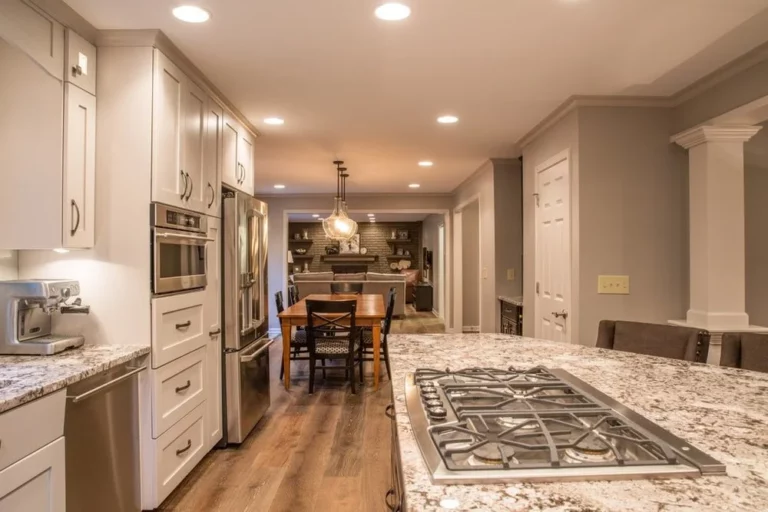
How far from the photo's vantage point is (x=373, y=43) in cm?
235

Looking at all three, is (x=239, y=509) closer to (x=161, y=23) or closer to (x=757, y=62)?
(x=161, y=23)

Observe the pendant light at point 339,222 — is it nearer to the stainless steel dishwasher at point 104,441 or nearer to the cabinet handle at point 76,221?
the cabinet handle at point 76,221

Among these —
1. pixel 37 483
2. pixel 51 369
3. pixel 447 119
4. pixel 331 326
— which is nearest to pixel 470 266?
pixel 331 326


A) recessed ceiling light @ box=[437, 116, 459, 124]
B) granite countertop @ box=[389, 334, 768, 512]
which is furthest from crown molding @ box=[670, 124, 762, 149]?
granite countertop @ box=[389, 334, 768, 512]

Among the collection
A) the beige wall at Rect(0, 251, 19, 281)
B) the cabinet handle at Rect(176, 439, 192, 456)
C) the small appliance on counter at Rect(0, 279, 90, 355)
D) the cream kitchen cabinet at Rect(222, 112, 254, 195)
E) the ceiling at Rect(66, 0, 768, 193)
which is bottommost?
the cabinet handle at Rect(176, 439, 192, 456)

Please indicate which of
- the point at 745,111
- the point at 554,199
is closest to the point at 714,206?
the point at 745,111

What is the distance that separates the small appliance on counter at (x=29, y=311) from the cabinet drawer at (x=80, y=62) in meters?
0.87

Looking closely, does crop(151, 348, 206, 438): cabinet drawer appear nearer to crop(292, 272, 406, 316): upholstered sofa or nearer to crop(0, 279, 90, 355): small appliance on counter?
crop(0, 279, 90, 355): small appliance on counter

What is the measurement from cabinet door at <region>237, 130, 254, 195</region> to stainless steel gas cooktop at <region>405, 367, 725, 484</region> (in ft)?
8.72

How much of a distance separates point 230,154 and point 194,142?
632 millimetres

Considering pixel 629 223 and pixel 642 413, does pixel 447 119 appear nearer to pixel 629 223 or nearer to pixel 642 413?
pixel 629 223

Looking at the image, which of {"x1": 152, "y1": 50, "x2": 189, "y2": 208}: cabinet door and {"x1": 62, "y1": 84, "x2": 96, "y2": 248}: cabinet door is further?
{"x1": 152, "y1": 50, "x2": 189, "y2": 208}: cabinet door

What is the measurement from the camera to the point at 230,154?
3.29 m

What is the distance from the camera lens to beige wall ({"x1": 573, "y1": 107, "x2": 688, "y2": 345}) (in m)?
3.18
